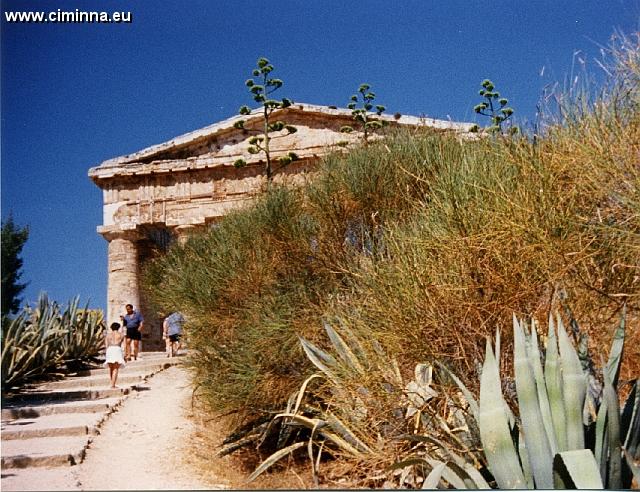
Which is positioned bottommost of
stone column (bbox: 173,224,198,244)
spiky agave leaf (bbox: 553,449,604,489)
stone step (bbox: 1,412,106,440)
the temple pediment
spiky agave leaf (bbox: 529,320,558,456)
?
stone step (bbox: 1,412,106,440)

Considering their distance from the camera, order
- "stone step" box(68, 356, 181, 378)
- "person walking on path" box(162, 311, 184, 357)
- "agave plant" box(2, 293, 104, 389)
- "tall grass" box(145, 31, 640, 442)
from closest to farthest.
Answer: "tall grass" box(145, 31, 640, 442) < "agave plant" box(2, 293, 104, 389) < "stone step" box(68, 356, 181, 378) < "person walking on path" box(162, 311, 184, 357)

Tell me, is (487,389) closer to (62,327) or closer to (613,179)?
(613,179)

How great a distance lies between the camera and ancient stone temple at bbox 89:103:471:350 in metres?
18.3

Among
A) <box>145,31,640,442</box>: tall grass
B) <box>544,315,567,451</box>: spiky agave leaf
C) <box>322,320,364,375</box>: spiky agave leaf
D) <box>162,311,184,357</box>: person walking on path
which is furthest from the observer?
<box>162,311,184,357</box>: person walking on path

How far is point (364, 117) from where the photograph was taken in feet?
48.7

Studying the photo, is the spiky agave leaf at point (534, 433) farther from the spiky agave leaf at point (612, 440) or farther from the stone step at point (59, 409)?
the stone step at point (59, 409)

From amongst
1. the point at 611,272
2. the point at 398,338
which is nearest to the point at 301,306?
the point at 398,338

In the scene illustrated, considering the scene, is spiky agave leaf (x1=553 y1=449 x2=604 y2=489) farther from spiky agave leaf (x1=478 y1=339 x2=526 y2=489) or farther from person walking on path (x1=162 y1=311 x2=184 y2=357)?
person walking on path (x1=162 y1=311 x2=184 y2=357)

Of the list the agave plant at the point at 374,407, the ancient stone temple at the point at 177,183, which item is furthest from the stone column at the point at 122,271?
the agave plant at the point at 374,407

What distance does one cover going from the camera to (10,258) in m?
8.02

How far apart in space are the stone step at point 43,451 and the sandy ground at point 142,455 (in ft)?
0.38

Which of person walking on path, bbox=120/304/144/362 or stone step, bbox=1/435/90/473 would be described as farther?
person walking on path, bbox=120/304/144/362

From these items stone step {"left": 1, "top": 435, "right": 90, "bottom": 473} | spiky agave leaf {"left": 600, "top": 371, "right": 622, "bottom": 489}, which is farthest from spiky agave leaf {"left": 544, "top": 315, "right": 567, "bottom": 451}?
stone step {"left": 1, "top": 435, "right": 90, "bottom": 473}

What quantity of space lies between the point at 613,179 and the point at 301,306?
4.08 m
